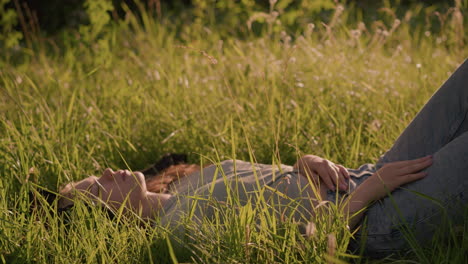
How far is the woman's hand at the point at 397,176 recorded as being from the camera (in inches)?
83.0

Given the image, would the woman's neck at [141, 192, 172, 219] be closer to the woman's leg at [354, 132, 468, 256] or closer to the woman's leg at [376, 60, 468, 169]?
the woman's leg at [354, 132, 468, 256]

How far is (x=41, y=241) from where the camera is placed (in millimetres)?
2131

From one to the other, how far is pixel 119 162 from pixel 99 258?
140 cm

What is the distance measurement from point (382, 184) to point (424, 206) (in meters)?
0.18

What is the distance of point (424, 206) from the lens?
205 centimetres

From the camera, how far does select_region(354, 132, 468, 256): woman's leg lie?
203cm

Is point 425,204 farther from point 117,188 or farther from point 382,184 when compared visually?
point 117,188

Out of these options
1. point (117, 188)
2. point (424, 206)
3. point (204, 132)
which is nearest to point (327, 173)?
point (424, 206)

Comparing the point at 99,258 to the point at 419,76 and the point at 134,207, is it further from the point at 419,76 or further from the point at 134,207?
the point at 419,76

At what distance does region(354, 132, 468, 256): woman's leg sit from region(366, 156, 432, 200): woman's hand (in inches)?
0.9

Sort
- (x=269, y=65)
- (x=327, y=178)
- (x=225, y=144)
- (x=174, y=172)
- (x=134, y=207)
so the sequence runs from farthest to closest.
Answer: (x=269, y=65)
(x=225, y=144)
(x=174, y=172)
(x=134, y=207)
(x=327, y=178)

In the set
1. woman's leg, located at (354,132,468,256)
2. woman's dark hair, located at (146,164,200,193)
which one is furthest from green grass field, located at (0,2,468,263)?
woman's dark hair, located at (146,164,200,193)

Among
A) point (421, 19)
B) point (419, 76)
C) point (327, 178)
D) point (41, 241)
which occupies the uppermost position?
point (41, 241)

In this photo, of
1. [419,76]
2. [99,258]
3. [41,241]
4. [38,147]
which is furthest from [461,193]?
[38,147]
